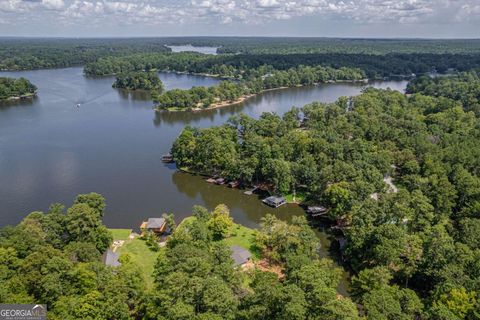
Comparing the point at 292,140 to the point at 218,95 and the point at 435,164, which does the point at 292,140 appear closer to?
the point at 435,164

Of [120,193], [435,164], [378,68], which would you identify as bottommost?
[120,193]

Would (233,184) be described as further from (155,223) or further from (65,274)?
(65,274)

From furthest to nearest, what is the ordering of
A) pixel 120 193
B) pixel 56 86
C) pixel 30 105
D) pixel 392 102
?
pixel 56 86
pixel 30 105
pixel 392 102
pixel 120 193

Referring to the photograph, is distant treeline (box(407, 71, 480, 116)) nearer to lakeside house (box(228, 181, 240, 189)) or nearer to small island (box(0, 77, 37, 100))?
lakeside house (box(228, 181, 240, 189))

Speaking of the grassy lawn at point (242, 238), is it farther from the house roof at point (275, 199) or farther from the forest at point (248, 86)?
the forest at point (248, 86)

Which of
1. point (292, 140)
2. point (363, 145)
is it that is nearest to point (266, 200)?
point (292, 140)

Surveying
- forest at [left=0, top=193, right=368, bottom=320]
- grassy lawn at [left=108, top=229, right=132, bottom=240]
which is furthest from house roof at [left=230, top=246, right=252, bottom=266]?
grassy lawn at [left=108, top=229, right=132, bottom=240]

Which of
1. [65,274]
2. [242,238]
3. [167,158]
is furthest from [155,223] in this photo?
[167,158]
